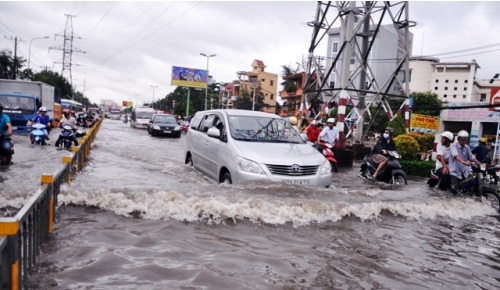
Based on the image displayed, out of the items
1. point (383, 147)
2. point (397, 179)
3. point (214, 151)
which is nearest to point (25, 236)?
point (214, 151)

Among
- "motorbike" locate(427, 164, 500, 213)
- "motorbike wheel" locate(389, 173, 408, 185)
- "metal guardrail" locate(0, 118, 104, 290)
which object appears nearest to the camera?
"metal guardrail" locate(0, 118, 104, 290)

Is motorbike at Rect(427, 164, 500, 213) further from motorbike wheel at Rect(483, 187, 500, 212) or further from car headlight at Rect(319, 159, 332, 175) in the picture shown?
car headlight at Rect(319, 159, 332, 175)

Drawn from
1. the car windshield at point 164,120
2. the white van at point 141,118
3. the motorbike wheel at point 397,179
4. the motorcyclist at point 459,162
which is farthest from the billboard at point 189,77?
the motorcyclist at point 459,162

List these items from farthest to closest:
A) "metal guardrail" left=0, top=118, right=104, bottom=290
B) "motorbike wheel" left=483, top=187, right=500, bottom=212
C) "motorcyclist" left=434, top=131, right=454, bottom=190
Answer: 1. "motorcyclist" left=434, top=131, right=454, bottom=190
2. "motorbike wheel" left=483, top=187, right=500, bottom=212
3. "metal guardrail" left=0, top=118, right=104, bottom=290

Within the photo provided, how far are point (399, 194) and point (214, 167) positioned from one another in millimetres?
3751

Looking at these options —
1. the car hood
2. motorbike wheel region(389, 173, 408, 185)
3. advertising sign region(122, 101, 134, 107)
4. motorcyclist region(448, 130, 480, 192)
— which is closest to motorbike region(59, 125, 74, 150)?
the car hood

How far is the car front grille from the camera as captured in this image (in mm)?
6461

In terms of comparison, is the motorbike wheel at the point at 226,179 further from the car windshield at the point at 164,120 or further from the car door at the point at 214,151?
the car windshield at the point at 164,120

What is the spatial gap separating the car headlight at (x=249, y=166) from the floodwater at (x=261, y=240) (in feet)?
0.72

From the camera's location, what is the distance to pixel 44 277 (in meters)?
3.15

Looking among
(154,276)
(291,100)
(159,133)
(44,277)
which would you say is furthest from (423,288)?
(291,100)

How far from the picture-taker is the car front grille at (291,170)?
6.46 metres

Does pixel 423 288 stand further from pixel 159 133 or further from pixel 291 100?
pixel 291 100

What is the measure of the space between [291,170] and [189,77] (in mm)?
55235
